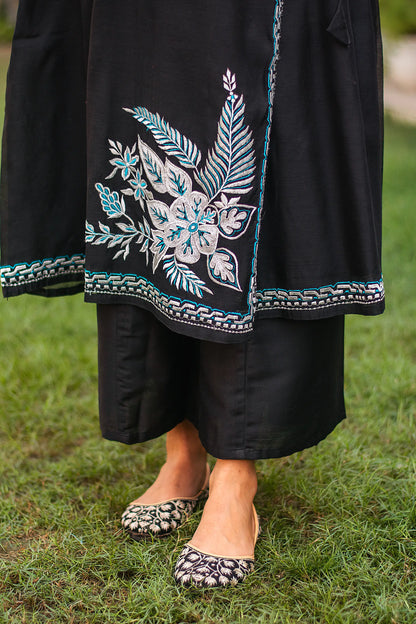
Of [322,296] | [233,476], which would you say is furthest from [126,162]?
[233,476]

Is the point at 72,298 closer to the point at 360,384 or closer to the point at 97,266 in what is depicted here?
the point at 360,384

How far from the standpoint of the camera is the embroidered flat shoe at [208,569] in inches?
56.2

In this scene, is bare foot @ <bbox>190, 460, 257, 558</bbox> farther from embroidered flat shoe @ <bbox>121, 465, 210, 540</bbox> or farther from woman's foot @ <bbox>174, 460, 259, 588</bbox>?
embroidered flat shoe @ <bbox>121, 465, 210, 540</bbox>

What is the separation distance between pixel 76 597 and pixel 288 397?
0.60 metres

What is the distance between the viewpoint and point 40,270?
5.02 feet

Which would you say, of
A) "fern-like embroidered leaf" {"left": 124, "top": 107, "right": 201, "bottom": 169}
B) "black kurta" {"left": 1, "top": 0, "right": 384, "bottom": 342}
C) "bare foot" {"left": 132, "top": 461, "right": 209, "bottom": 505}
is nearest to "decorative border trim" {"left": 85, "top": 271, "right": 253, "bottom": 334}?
"black kurta" {"left": 1, "top": 0, "right": 384, "bottom": 342}

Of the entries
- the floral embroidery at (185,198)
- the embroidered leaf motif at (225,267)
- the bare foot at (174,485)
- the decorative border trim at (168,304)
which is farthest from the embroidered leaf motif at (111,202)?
the bare foot at (174,485)

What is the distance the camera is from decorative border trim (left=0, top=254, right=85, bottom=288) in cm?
149

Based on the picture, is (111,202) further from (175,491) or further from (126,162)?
(175,491)

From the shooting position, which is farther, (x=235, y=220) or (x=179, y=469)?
(x=179, y=469)

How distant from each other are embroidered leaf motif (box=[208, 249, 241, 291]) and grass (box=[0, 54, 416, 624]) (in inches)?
25.5

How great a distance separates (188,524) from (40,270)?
694 mm

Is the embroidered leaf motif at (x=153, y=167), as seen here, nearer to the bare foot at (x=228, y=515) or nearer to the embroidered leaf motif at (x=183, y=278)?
the embroidered leaf motif at (x=183, y=278)

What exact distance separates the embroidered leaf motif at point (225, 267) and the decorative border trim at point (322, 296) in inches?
4.6
